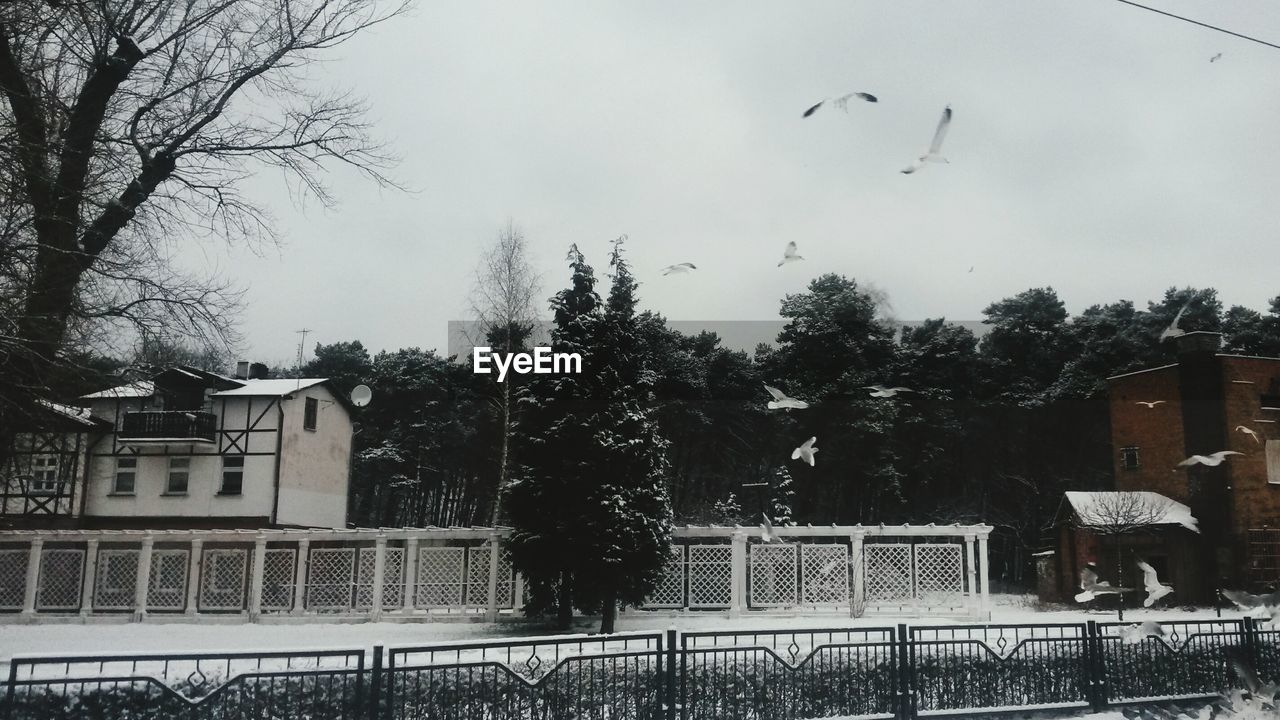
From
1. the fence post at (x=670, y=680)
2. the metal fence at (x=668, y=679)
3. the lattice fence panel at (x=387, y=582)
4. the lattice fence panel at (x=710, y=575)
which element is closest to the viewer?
the metal fence at (x=668, y=679)

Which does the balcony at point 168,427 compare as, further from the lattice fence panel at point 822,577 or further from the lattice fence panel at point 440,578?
the lattice fence panel at point 822,577

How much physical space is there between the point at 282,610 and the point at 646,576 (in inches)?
258

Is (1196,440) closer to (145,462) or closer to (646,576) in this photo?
(646,576)

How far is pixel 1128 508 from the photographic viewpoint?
18.9 m

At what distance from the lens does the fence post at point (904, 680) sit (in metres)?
7.22

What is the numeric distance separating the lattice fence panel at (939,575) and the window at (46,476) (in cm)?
1755

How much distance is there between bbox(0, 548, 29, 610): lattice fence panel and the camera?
52.5 feet

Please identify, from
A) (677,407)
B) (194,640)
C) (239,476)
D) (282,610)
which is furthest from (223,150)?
(677,407)

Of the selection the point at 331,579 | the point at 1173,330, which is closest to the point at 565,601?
the point at 331,579

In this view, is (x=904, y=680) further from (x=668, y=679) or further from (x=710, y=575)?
(x=710, y=575)

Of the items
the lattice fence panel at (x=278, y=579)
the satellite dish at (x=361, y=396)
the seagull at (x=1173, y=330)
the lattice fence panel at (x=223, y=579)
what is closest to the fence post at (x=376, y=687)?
the seagull at (x=1173, y=330)

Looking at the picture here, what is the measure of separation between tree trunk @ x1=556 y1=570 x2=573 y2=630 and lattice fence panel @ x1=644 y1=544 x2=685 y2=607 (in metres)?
1.46

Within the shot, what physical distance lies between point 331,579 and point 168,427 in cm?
872

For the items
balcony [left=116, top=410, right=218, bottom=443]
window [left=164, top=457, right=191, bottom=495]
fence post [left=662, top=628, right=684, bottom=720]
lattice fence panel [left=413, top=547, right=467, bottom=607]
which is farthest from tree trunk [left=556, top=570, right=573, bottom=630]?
window [left=164, top=457, right=191, bottom=495]
